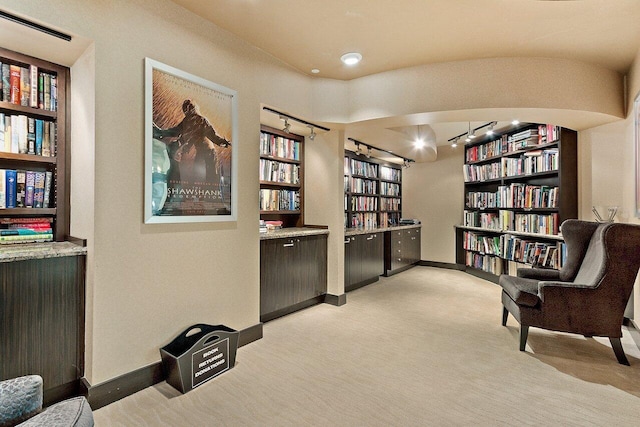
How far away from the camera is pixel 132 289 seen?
2137 mm

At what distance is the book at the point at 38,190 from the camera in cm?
Result: 218

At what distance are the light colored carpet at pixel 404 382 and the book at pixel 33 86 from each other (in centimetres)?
204

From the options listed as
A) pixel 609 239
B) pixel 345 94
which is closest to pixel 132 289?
pixel 345 94

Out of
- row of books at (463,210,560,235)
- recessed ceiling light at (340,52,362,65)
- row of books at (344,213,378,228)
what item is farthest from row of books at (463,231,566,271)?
recessed ceiling light at (340,52,362,65)

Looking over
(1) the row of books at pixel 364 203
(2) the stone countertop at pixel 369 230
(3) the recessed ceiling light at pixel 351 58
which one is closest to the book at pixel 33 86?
(3) the recessed ceiling light at pixel 351 58

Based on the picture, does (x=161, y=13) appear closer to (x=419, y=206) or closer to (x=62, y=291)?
(x=62, y=291)

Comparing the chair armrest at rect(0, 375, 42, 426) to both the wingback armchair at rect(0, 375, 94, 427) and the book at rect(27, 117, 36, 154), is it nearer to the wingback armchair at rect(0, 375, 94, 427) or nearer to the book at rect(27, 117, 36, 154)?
the wingback armchair at rect(0, 375, 94, 427)

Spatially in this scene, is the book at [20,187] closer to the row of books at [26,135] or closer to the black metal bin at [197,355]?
the row of books at [26,135]

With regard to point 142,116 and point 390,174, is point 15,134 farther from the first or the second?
point 390,174

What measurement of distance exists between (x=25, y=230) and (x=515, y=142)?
582cm

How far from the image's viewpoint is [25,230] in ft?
6.89

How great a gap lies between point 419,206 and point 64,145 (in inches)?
251

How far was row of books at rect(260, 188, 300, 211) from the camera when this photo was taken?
152 inches

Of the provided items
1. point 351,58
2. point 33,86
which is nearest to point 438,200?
point 351,58
